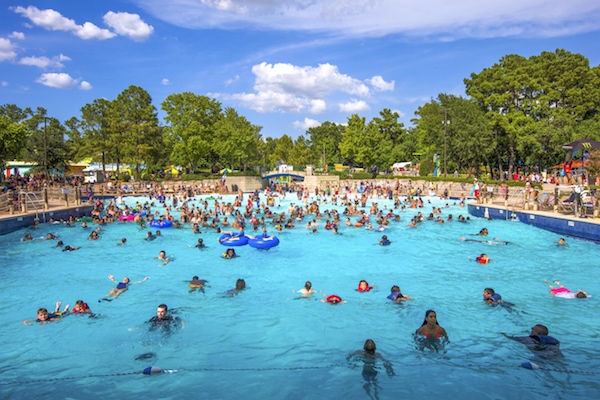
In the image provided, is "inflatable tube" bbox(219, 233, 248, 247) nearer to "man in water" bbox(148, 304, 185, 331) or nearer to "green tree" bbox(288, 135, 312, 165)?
"man in water" bbox(148, 304, 185, 331)

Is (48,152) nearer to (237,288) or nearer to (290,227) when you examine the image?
(290,227)

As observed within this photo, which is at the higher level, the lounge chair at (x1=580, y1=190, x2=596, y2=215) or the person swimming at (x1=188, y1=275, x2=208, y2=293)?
the lounge chair at (x1=580, y1=190, x2=596, y2=215)

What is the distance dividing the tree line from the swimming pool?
2374 centimetres

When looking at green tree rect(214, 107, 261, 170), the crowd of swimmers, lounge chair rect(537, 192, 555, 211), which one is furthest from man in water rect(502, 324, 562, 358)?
green tree rect(214, 107, 261, 170)

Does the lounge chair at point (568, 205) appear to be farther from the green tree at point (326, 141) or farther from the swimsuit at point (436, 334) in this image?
the green tree at point (326, 141)

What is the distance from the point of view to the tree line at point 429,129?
4006cm

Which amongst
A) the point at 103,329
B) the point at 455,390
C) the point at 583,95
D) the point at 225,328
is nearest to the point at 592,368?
the point at 455,390

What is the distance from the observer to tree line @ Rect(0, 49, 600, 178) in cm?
4006

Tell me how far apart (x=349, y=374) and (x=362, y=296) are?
4734 millimetres

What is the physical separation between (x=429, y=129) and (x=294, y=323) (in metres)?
57.5

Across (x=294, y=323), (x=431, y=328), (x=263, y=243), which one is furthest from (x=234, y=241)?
(x=431, y=328)

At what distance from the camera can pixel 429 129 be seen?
63469mm

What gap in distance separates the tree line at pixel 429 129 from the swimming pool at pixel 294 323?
2374 cm

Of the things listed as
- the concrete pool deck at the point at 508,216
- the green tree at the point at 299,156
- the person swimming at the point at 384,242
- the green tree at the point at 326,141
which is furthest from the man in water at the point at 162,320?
the green tree at the point at 326,141
